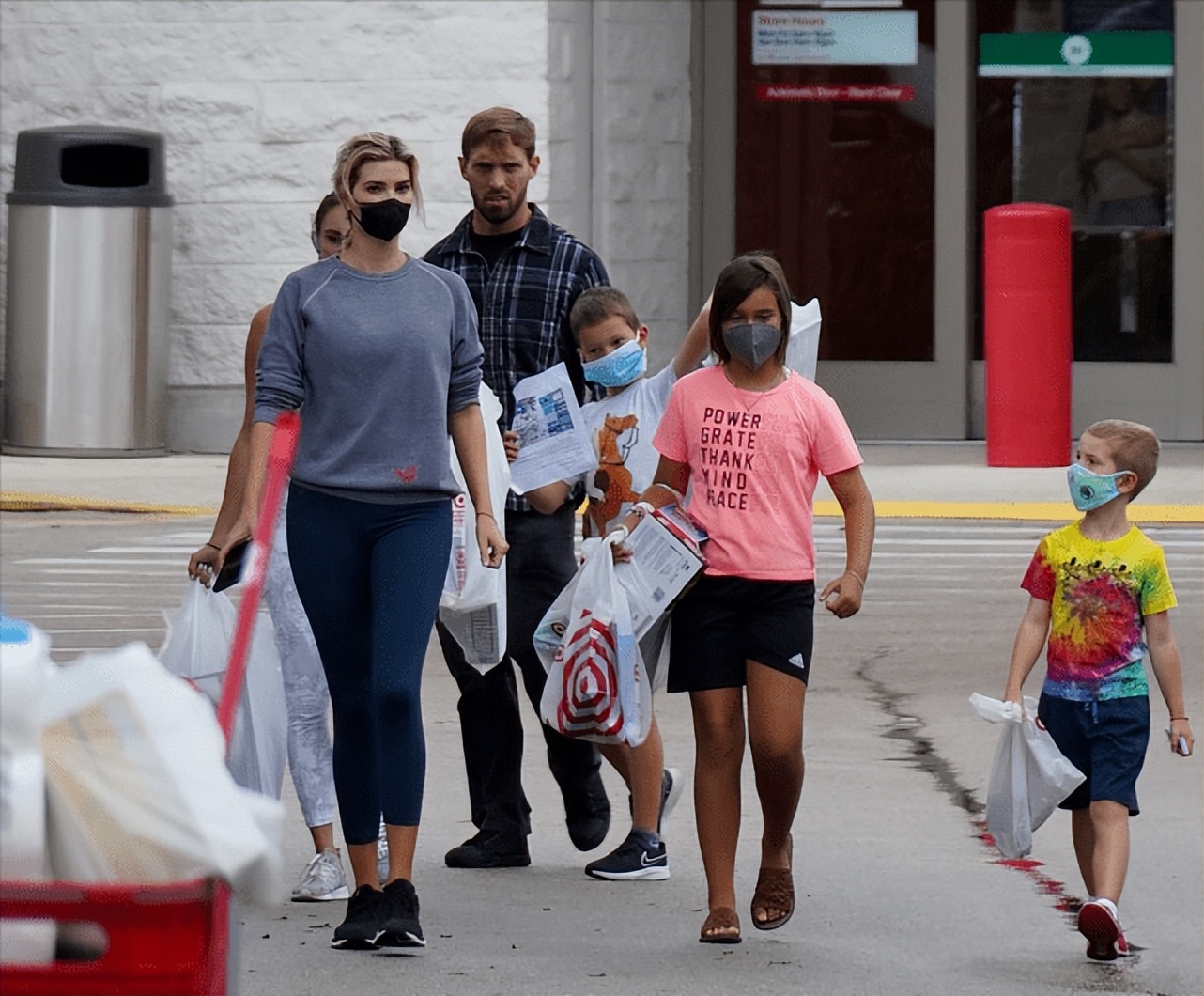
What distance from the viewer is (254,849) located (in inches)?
104

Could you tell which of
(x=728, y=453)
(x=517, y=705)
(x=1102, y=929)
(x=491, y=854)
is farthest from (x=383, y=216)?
(x=1102, y=929)

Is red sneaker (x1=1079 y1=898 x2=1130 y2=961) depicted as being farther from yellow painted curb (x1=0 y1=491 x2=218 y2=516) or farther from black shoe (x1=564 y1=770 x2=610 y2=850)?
yellow painted curb (x1=0 y1=491 x2=218 y2=516)

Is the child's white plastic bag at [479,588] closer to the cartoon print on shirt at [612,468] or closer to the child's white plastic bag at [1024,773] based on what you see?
the cartoon print on shirt at [612,468]

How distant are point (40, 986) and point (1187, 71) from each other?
50.7 ft

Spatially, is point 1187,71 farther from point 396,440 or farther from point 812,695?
point 396,440

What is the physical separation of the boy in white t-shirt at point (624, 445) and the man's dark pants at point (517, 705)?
0.12m

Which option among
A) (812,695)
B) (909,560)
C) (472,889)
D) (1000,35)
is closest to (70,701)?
(472,889)

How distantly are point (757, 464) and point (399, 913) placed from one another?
1.22 m

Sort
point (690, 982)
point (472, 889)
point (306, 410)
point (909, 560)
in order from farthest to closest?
1. point (909, 560)
2. point (472, 889)
3. point (306, 410)
4. point (690, 982)

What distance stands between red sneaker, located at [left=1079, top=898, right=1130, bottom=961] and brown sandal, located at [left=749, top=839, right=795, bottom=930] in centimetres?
62

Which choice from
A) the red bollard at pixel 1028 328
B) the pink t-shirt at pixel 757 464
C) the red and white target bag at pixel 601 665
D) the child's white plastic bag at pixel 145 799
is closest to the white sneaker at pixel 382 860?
the red and white target bag at pixel 601 665

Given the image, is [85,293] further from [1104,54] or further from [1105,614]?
[1105,614]

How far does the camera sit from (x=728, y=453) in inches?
218

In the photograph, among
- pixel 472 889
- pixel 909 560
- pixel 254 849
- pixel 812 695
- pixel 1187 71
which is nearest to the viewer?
pixel 254 849
